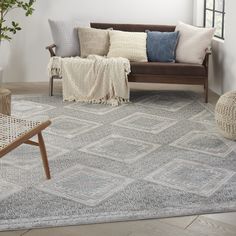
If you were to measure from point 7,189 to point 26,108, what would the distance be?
191 centimetres

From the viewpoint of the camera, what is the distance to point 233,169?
11.2 feet

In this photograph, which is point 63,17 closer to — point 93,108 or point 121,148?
point 93,108

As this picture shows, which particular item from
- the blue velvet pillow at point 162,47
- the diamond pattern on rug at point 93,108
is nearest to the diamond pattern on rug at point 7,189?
the diamond pattern on rug at point 93,108

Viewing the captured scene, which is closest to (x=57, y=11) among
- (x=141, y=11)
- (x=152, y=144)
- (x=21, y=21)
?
→ (x=21, y=21)

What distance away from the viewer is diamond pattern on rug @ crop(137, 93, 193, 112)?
16.4 ft

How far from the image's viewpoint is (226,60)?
17.1 feet

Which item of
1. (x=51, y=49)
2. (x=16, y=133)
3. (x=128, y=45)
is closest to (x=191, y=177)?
(x=16, y=133)

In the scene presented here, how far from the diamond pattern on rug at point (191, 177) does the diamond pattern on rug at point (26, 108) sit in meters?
1.72

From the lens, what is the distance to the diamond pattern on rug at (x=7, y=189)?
3004 mm

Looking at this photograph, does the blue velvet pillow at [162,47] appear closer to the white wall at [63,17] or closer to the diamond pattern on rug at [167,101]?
the diamond pattern on rug at [167,101]

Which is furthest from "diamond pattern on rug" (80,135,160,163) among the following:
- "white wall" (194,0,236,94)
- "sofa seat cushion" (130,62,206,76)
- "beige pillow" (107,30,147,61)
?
"white wall" (194,0,236,94)

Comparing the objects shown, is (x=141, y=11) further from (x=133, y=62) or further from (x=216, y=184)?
(x=216, y=184)

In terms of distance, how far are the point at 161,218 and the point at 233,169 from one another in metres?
0.89

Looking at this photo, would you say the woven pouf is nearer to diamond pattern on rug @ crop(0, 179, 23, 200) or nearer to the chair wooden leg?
the chair wooden leg
